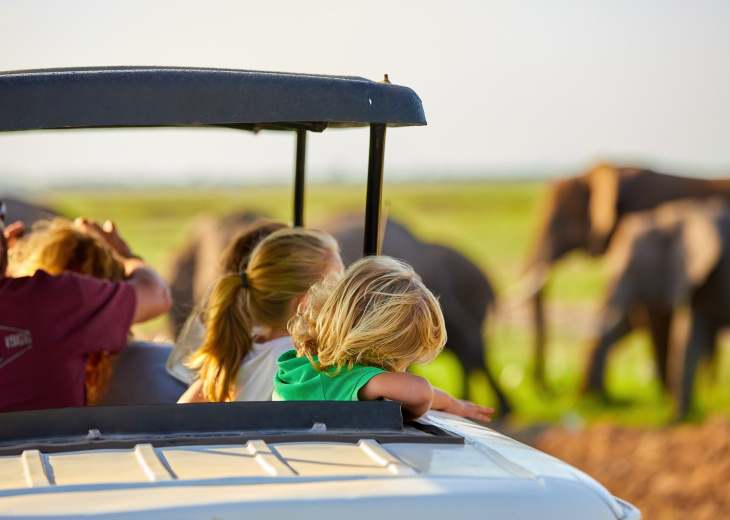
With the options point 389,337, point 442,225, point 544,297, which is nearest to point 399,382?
point 389,337

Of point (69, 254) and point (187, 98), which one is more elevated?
point (187, 98)

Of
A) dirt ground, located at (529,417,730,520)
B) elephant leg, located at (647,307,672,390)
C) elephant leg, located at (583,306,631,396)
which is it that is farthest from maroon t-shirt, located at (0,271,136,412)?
elephant leg, located at (647,307,672,390)

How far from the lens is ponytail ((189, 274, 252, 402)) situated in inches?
78.7

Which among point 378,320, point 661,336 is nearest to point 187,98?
point 378,320

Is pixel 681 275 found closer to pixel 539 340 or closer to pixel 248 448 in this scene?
pixel 539 340

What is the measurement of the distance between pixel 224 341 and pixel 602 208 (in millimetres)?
9119

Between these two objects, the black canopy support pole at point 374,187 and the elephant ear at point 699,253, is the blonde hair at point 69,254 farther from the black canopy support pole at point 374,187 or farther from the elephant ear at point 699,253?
the elephant ear at point 699,253

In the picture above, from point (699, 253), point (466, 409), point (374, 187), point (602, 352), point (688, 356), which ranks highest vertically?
point (374, 187)

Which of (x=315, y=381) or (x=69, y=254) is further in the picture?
(x=69, y=254)

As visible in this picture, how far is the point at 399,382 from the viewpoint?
60.4 inches

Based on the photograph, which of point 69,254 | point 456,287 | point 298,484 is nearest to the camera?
point 298,484

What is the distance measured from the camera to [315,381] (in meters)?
1.61

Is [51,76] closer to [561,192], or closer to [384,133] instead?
[384,133]

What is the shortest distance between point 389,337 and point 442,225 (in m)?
28.8
